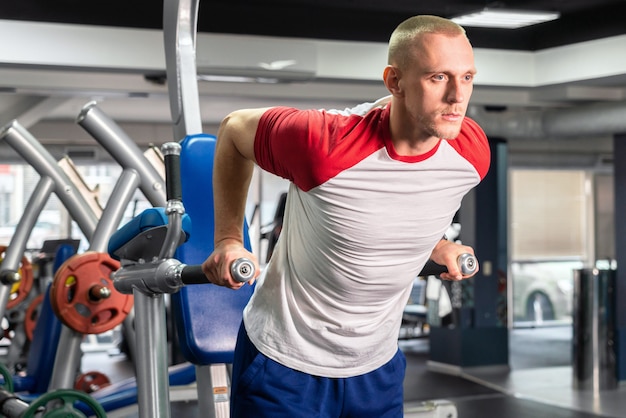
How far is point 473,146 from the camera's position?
1597 mm

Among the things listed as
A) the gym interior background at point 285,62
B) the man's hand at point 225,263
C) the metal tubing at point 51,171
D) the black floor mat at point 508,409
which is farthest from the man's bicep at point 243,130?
the black floor mat at point 508,409

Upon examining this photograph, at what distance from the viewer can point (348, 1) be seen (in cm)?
612

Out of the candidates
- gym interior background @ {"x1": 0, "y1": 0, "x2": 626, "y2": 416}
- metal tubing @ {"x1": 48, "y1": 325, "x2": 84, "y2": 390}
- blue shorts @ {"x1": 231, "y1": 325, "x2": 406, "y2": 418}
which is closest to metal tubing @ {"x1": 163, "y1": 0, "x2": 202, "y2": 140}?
blue shorts @ {"x1": 231, "y1": 325, "x2": 406, "y2": 418}

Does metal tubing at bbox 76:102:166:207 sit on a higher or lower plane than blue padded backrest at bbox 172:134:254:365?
higher

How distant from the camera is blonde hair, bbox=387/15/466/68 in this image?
4.70ft

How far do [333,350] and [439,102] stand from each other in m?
0.48

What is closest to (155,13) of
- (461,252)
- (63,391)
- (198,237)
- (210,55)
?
(210,55)

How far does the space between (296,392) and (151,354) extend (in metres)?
0.48

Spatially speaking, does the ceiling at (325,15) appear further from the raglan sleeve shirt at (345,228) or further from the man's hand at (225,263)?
the man's hand at (225,263)

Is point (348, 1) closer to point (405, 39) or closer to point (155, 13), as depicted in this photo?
point (155, 13)

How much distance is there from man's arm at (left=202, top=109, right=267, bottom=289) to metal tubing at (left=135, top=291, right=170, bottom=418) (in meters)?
0.37

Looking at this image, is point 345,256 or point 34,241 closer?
point 345,256

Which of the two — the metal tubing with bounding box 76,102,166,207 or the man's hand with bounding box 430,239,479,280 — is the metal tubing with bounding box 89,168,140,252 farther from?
the man's hand with bounding box 430,239,479,280

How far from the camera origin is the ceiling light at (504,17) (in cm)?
565
